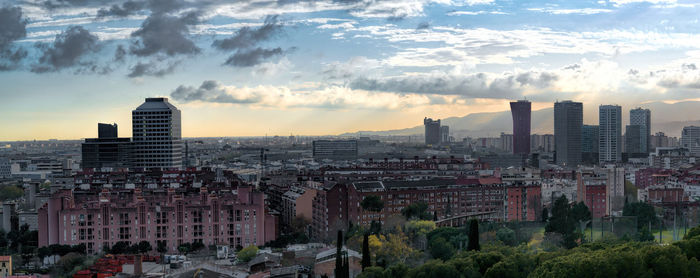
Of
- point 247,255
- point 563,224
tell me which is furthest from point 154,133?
point 563,224

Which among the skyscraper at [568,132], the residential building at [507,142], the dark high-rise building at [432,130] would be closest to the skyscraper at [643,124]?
the skyscraper at [568,132]

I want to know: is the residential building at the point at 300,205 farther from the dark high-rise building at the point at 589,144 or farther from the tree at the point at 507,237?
the dark high-rise building at the point at 589,144

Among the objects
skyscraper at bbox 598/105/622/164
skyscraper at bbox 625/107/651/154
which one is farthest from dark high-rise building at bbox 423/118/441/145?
skyscraper at bbox 598/105/622/164

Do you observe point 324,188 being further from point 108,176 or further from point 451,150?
point 451,150

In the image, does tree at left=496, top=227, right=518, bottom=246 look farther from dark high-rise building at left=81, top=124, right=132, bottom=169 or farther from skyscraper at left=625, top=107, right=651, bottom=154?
skyscraper at left=625, top=107, right=651, bottom=154

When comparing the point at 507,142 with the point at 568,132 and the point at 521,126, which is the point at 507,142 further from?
the point at 568,132

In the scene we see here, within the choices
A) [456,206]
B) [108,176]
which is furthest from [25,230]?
[456,206]
